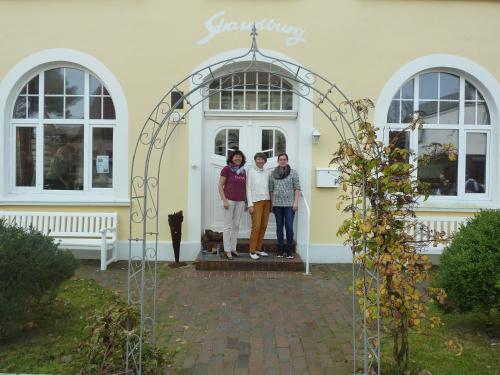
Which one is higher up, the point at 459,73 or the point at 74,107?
the point at 459,73

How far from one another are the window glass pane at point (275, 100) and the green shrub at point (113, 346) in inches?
208

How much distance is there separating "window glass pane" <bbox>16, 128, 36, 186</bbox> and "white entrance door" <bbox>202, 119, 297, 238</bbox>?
9.37 feet

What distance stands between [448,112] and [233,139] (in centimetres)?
364

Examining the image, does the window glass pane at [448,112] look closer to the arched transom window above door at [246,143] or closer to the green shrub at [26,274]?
the arched transom window above door at [246,143]

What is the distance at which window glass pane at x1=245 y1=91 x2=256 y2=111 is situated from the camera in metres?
8.41

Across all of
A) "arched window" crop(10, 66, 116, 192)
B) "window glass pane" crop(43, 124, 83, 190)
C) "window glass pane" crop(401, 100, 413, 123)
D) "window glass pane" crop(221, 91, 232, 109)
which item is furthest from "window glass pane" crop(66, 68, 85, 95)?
"window glass pane" crop(401, 100, 413, 123)

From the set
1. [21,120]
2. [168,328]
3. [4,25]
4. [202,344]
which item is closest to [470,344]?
[202,344]

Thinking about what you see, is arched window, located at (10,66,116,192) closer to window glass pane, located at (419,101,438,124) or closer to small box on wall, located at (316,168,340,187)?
small box on wall, located at (316,168,340,187)

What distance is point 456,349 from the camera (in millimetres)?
4434

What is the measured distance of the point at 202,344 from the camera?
456 cm

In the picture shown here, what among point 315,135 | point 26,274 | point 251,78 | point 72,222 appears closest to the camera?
point 26,274

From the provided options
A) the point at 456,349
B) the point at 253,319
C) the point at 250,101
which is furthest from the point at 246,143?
the point at 456,349

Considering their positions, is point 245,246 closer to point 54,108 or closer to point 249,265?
point 249,265

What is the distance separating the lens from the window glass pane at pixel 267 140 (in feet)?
27.6
